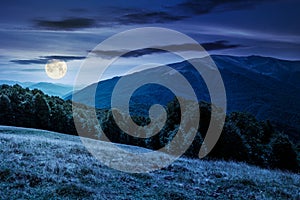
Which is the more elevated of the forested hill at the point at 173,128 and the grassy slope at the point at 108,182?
the grassy slope at the point at 108,182

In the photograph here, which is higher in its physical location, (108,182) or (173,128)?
(108,182)

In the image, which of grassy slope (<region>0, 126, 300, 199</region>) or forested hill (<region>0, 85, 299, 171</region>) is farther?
forested hill (<region>0, 85, 299, 171</region>)

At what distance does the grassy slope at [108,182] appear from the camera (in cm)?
1435

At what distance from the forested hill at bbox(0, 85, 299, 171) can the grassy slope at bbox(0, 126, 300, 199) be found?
17.5m

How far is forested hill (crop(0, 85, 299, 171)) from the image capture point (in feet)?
143

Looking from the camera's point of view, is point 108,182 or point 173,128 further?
point 173,128

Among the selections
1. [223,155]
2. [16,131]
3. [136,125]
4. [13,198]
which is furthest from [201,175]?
[136,125]

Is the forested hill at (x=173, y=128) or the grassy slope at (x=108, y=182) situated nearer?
the grassy slope at (x=108, y=182)

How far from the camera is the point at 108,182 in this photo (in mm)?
16578

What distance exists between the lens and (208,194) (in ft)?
53.4

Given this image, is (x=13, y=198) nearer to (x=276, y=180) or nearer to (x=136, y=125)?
(x=276, y=180)

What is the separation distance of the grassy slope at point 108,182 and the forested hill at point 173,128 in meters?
17.5

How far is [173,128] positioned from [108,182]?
33.5 metres

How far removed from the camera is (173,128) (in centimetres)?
4956
